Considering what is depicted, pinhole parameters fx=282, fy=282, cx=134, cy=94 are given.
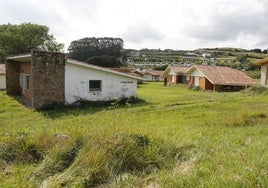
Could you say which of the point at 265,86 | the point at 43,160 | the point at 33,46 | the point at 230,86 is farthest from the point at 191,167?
the point at 33,46

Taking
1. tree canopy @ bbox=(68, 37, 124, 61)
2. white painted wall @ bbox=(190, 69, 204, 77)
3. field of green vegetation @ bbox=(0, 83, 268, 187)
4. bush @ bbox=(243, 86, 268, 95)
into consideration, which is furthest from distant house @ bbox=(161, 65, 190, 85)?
field of green vegetation @ bbox=(0, 83, 268, 187)

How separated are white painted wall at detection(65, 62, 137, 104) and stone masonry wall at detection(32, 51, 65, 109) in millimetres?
488

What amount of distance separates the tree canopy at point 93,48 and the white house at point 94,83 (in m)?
53.5

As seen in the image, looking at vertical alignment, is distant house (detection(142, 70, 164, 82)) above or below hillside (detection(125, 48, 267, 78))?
below

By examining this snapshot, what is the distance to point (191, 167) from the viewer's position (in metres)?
4.46

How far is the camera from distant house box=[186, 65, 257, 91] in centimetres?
3347

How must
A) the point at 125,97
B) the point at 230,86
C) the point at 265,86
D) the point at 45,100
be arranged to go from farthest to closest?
the point at 230,86
the point at 265,86
the point at 125,97
the point at 45,100

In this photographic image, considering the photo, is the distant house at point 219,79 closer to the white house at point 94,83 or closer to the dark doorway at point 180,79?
the dark doorway at point 180,79

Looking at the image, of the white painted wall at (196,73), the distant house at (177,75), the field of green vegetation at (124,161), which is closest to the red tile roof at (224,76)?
the white painted wall at (196,73)

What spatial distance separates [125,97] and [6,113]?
806 cm

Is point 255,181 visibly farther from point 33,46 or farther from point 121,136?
point 33,46

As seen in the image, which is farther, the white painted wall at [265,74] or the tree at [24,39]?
the tree at [24,39]

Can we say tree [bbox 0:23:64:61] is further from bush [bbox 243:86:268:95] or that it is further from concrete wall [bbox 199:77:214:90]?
bush [bbox 243:86:268:95]

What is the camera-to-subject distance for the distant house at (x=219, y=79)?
3347cm
